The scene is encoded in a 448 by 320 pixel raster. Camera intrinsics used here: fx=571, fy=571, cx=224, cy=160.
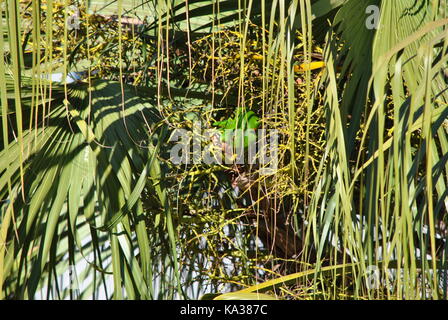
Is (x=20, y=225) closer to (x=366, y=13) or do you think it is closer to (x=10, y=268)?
(x=10, y=268)

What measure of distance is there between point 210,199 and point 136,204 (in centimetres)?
Result: 27

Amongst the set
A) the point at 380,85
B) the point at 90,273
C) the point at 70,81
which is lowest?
the point at 90,273

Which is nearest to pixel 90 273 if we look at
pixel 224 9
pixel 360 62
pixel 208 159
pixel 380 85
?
pixel 208 159

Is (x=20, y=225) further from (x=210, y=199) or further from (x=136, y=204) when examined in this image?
(x=210, y=199)

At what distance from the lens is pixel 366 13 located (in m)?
0.94

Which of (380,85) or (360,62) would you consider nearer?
(380,85)

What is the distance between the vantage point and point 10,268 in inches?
35.2
